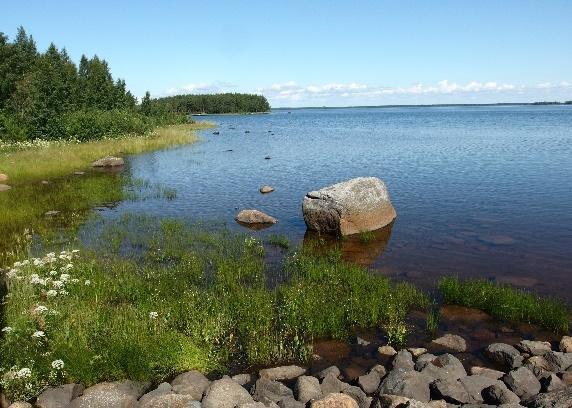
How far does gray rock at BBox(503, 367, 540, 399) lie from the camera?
28.7 ft

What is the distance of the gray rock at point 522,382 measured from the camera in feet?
28.7

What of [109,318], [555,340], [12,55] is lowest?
[555,340]

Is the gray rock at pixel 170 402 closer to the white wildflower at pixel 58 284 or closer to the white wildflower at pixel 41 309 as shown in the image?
the white wildflower at pixel 41 309

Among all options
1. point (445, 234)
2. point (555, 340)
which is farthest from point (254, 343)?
point (445, 234)

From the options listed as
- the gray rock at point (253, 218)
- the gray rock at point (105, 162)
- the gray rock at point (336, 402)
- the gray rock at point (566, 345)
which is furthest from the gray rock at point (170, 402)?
the gray rock at point (105, 162)

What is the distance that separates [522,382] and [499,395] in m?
0.78

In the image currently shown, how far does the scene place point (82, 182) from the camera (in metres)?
32.8

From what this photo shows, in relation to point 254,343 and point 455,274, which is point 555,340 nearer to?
point 455,274

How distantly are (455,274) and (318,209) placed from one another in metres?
7.02

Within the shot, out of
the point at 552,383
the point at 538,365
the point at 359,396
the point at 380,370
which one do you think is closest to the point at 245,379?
the point at 359,396

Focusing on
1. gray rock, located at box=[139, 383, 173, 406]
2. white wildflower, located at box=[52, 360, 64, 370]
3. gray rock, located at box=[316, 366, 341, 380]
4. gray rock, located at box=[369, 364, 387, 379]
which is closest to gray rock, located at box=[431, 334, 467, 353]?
gray rock, located at box=[369, 364, 387, 379]

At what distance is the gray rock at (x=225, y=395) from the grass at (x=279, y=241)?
32.6 feet

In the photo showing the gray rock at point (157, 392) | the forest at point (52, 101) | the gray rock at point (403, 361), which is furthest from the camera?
the forest at point (52, 101)

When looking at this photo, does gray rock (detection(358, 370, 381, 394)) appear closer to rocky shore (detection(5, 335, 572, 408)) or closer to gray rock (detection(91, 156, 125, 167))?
rocky shore (detection(5, 335, 572, 408))
